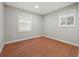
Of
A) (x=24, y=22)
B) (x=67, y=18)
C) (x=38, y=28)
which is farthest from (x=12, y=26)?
(x=67, y=18)

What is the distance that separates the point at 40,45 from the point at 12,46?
68cm

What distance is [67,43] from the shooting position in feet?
6.51

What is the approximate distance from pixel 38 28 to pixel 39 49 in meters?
0.48

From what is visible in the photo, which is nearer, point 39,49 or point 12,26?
point 12,26

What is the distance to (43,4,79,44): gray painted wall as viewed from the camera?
187cm

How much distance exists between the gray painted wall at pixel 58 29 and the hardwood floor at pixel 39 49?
158 mm

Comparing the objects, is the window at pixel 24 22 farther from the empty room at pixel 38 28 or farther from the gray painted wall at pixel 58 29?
the gray painted wall at pixel 58 29

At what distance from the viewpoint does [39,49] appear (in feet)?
5.96

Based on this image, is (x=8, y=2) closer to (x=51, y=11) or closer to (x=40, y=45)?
(x=51, y=11)

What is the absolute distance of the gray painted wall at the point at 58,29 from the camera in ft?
6.13

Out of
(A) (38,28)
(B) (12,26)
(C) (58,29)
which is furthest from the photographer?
(C) (58,29)

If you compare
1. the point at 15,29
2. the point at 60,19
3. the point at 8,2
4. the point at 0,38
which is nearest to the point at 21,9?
the point at 8,2

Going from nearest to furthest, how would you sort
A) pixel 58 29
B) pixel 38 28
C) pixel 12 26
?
pixel 12 26 < pixel 38 28 < pixel 58 29

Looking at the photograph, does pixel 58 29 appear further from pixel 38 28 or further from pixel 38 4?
pixel 38 4
